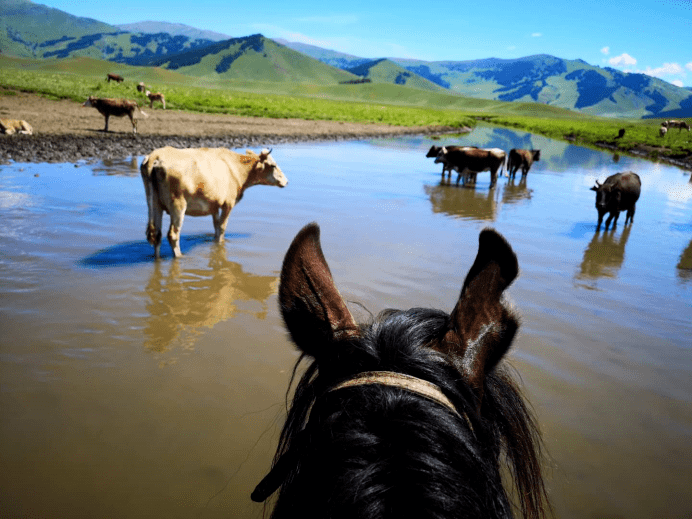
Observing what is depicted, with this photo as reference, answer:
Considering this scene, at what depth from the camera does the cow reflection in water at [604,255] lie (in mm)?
7976

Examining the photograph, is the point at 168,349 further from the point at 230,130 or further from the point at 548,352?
the point at 230,130

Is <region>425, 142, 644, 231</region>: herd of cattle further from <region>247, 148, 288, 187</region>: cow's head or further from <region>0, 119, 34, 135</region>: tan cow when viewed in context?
<region>0, 119, 34, 135</region>: tan cow

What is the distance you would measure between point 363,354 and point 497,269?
1.31ft

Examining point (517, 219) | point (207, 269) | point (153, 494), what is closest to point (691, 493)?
point (153, 494)

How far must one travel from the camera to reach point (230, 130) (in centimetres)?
2544

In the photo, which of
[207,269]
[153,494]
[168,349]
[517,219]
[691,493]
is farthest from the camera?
[517,219]

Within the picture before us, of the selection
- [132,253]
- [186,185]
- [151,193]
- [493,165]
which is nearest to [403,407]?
[186,185]

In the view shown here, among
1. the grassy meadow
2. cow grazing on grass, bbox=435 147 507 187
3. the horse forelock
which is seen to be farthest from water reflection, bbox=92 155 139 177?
the grassy meadow

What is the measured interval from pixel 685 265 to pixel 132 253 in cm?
1008

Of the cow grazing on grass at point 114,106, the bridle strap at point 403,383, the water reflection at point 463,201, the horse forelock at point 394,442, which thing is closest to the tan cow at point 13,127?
the cow grazing on grass at point 114,106

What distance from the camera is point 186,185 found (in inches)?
282

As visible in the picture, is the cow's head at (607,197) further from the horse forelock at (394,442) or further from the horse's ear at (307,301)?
the horse's ear at (307,301)

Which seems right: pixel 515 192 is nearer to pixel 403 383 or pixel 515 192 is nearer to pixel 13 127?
pixel 403 383

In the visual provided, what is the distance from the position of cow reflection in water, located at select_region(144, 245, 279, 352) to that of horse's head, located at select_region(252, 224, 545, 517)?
12.5 ft
